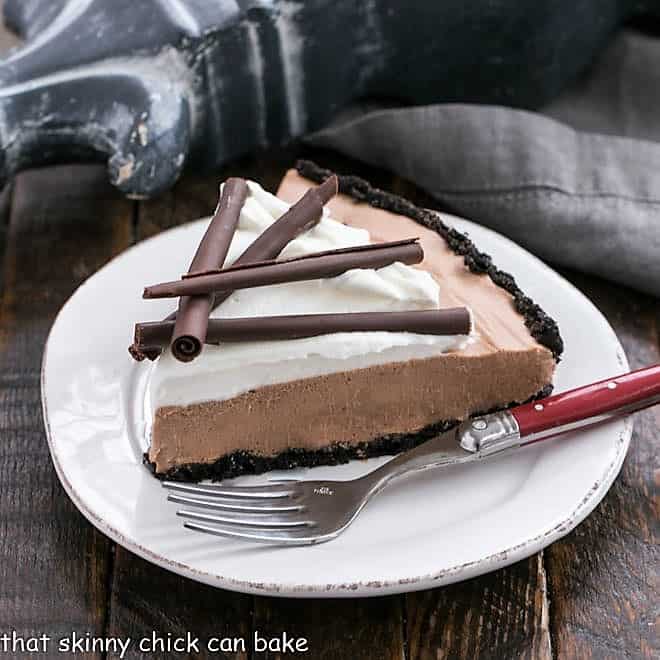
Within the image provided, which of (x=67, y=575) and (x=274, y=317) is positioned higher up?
(x=274, y=317)

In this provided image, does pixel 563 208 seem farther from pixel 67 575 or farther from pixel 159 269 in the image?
pixel 67 575

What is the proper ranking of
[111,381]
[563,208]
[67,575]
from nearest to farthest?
[67,575], [111,381], [563,208]

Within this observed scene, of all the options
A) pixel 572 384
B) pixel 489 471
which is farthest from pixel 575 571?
pixel 572 384

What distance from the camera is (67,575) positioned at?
4.73ft

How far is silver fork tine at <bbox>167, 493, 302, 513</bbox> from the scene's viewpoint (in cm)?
140

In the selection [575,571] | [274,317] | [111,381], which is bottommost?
[575,571]

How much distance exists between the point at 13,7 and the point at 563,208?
3.55 feet

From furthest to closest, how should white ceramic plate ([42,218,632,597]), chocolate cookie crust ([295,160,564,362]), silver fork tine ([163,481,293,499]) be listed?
chocolate cookie crust ([295,160,564,362]) → silver fork tine ([163,481,293,499]) → white ceramic plate ([42,218,632,597])

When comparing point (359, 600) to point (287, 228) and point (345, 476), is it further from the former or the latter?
point (287, 228)

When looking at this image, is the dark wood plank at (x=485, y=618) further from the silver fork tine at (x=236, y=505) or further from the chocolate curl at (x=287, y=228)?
the chocolate curl at (x=287, y=228)

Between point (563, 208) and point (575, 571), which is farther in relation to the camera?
point (563, 208)

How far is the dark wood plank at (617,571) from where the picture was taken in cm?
139

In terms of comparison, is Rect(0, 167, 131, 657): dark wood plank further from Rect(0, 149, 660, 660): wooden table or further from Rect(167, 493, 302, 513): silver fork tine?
Rect(167, 493, 302, 513): silver fork tine

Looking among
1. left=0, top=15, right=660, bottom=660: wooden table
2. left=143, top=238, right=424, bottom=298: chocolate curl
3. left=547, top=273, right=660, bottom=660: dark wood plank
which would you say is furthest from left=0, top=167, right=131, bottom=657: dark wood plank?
left=547, top=273, right=660, bottom=660: dark wood plank
